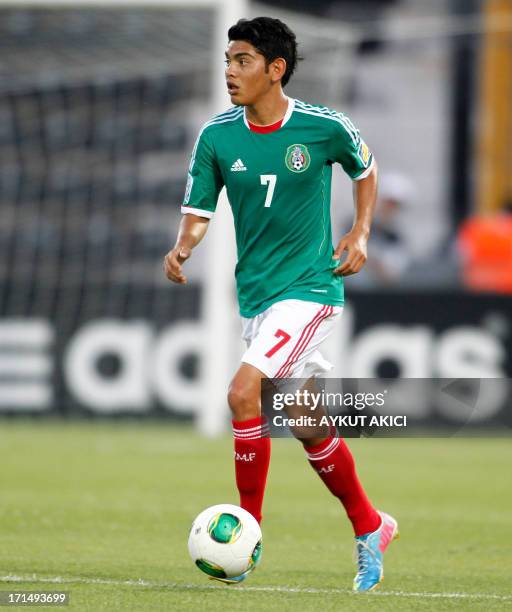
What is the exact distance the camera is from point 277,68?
20.0 ft

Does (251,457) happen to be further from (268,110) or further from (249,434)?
(268,110)

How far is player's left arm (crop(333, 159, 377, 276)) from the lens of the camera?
19.5 feet

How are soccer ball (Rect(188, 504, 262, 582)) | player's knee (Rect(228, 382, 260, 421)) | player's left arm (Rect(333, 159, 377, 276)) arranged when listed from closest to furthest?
soccer ball (Rect(188, 504, 262, 582)) → player's knee (Rect(228, 382, 260, 421)) → player's left arm (Rect(333, 159, 377, 276))

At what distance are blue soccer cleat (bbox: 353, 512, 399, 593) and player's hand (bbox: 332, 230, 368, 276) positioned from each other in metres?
1.05

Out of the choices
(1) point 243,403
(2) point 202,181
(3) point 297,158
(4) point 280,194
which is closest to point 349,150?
(3) point 297,158

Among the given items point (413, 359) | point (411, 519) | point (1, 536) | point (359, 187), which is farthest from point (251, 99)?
point (413, 359)

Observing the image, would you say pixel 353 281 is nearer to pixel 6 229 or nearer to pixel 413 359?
pixel 413 359

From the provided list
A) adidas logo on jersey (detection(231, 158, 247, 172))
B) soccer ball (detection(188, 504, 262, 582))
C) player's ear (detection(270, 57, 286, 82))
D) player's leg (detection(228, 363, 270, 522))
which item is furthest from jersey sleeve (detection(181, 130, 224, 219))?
soccer ball (detection(188, 504, 262, 582))

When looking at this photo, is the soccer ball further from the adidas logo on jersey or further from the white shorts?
the adidas logo on jersey

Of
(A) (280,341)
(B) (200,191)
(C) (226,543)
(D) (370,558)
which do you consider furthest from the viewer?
(B) (200,191)

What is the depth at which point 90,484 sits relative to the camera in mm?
9852

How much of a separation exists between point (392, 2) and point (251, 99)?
1743 cm

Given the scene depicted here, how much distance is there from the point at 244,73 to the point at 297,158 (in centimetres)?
40

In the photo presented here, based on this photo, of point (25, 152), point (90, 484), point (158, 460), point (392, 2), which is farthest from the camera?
point (392, 2)
